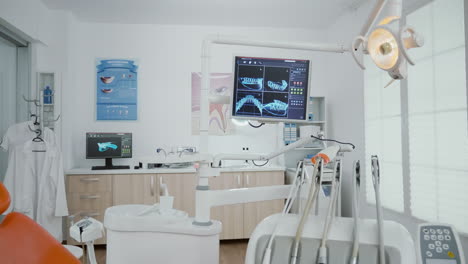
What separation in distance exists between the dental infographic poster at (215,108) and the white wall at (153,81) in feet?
0.22

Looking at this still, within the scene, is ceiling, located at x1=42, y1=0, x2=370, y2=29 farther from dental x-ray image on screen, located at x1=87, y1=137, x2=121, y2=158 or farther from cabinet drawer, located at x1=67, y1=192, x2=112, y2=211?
cabinet drawer, located at x1=67, y1=192, x2=112, y2=211

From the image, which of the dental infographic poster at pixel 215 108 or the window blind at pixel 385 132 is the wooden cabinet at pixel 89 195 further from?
the window blind at pixel 385 132

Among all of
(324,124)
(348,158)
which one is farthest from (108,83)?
(348,158)

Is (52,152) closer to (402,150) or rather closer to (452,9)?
(402,150)

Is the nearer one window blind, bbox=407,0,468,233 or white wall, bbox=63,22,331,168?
window blind, bbox=407,0,468,233

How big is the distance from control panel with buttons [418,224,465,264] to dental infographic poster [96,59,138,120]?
334 cm

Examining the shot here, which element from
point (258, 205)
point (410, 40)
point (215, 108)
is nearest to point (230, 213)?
point (258, 205)

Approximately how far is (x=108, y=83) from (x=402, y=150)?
11.0 feet

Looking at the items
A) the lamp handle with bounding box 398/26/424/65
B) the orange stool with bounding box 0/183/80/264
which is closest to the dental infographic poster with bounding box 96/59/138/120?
the orange stool with bounding box 0/183/80/264

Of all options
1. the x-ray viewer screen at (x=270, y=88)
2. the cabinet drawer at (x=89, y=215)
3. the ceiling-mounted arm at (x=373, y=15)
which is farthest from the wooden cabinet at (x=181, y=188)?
the ceiling-mounted arm at (x=373, y=15)

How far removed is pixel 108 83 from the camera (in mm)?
3875

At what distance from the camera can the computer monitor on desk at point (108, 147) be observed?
3445 mm

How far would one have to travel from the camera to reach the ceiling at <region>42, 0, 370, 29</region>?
3381 mm

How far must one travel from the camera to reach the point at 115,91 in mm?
3875
